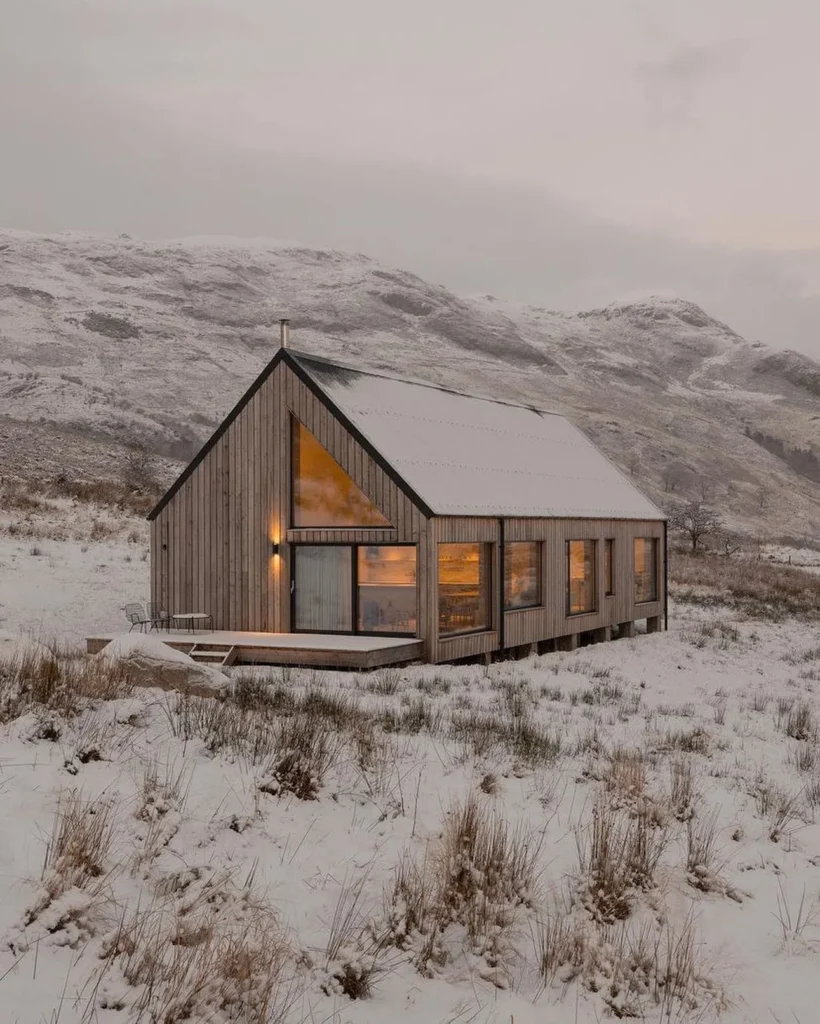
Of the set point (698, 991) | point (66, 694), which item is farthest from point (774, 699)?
point (66, 694)

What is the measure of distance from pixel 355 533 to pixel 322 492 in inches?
40.4

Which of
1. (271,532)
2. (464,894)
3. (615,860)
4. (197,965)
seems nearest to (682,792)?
(615,860)

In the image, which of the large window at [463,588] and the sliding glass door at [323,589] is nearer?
the large window at [463,588]

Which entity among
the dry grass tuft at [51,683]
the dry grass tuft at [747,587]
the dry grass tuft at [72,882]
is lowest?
the dry grass tuft at [747,587]

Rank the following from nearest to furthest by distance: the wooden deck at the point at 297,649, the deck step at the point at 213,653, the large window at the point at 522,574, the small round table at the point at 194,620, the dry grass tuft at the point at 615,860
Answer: the dry grass tuft at the point at 615,860 → the wooden deck at the point at 297,649 → the deck step at the point at 213,653 → the small round table at the point at 194,620 → the large window at the point at 522,574

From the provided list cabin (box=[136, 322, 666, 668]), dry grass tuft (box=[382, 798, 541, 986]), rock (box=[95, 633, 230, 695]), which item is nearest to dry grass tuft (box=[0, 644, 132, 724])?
rock (box=[95, 633, 230, 695])

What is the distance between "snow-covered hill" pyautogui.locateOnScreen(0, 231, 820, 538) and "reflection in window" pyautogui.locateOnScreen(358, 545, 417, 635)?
26799 millimetres

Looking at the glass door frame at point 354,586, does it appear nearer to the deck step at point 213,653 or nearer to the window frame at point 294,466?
the window frame at point 294,466

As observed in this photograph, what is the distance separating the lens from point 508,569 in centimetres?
1611

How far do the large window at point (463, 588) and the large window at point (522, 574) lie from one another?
708 millimetres

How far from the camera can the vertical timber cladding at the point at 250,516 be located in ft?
48.9

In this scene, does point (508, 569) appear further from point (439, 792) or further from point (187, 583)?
point (439, 792)

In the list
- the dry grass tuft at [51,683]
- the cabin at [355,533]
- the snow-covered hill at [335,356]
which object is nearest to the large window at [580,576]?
the cabin at [355,533]

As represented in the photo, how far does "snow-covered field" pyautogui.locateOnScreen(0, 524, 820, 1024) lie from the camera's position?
3.89m
